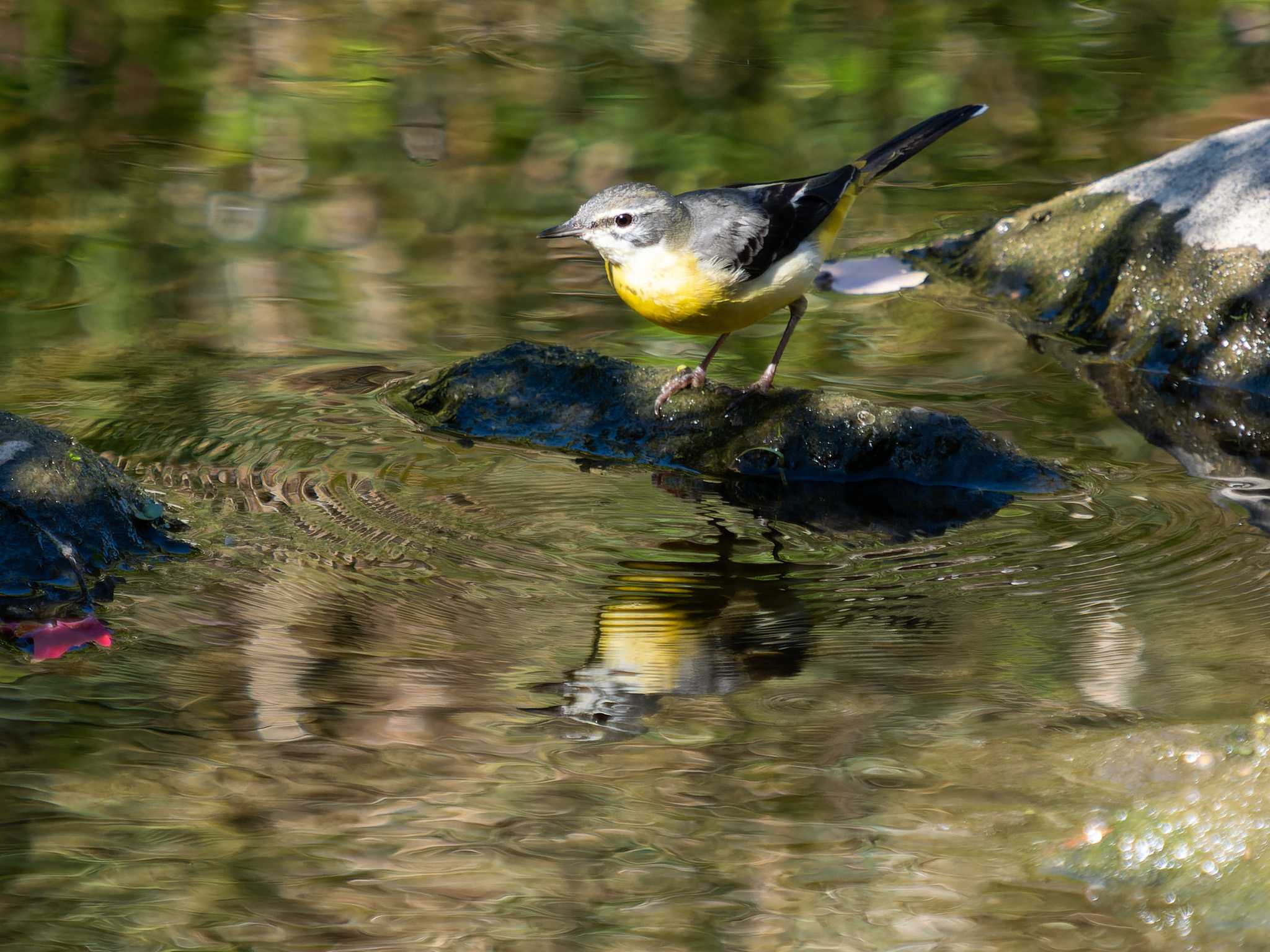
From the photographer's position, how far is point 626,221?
5246 mm

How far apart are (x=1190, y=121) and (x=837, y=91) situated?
2.35 meters

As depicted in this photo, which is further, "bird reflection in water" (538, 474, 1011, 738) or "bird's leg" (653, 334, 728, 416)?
"bird's leg" (653, 334, 728, 416)

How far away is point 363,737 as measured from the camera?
368 cm

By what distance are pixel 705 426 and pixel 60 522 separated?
229 centimetres

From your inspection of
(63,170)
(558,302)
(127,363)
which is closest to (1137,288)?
(558,302)

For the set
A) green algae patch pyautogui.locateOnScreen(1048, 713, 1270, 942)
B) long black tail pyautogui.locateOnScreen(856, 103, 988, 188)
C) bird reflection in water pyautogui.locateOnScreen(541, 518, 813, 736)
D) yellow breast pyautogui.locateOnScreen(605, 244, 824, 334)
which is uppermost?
long black tail pyautogui.locateOnScreen(856, 103, 988, 188)

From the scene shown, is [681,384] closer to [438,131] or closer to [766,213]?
[766,213]

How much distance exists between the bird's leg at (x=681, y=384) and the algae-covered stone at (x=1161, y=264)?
84.2 inches

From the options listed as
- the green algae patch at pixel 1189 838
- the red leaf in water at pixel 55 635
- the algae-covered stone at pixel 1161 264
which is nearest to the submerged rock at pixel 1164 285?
the algae-covered stone at pixel 1161 264

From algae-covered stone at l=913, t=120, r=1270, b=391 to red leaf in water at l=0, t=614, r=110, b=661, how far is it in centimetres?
454

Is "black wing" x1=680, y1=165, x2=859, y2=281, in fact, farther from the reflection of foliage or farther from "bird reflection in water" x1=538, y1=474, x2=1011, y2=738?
the reflection of foliage

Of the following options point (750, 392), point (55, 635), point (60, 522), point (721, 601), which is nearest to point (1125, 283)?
point (750, 392)

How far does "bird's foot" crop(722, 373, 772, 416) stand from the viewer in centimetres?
550

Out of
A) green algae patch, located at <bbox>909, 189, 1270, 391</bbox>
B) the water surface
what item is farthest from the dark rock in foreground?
green algae patch, located at <bbox>909, 189, 1270, 391</bbox>
